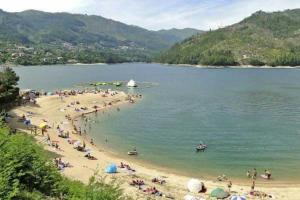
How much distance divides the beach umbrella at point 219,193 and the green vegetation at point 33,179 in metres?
22.2

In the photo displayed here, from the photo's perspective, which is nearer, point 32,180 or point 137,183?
point 32,180

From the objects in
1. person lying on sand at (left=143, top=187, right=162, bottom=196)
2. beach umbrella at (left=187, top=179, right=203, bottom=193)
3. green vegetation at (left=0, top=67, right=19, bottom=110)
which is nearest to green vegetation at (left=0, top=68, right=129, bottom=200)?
person lying on sand at (left=143, top=187, right=162, bottom=196)

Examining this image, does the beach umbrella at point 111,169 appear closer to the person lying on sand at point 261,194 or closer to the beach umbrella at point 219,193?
the beach umbrella at point 219,193

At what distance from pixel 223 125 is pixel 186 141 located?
1591 centimetres

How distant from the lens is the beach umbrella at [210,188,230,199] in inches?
1670

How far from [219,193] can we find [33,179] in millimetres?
24998

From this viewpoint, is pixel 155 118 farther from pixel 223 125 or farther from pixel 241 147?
pixel 241 147

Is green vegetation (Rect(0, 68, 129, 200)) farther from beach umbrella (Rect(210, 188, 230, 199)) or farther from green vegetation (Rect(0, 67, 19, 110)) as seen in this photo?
green vegetation (Rect(0, 67, 19, 110))

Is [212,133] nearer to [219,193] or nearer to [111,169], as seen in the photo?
[111,169]

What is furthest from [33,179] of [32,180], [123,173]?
[123,173]

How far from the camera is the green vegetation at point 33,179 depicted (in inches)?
719

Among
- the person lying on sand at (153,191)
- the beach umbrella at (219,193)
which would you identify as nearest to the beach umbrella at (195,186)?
the beach umbrella at (219,193)

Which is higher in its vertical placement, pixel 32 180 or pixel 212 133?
pixel 32 180

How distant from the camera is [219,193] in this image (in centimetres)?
4247
